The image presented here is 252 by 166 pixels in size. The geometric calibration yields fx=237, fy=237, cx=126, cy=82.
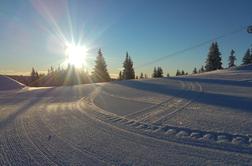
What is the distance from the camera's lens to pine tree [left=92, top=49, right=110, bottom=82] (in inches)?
1886

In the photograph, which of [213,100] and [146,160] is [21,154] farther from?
[213,100]

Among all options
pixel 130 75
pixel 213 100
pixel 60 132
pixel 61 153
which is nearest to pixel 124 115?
pixel 60 132

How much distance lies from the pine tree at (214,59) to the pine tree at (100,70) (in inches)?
846

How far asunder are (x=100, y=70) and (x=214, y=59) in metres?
23.8

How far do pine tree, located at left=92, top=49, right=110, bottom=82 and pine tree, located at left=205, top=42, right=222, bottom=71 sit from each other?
70.5 feet

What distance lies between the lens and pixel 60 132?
6203 mm

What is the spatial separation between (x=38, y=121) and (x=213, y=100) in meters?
6.71

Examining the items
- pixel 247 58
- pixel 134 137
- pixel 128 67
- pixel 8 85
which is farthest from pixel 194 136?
pixel 247 58

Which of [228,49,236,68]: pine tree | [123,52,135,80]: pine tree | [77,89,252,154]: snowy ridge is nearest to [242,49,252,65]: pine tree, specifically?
[228,49,236,68]: pine tree

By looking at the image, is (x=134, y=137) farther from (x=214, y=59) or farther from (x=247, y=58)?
(x=247, y=58)

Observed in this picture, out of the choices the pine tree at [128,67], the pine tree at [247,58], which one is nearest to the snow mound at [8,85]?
the pine tree at [128,67]

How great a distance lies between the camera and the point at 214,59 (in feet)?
A: 162

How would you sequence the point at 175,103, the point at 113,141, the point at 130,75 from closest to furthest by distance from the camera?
the point at 113,141 < the point at 175,103 < the point at 130,75

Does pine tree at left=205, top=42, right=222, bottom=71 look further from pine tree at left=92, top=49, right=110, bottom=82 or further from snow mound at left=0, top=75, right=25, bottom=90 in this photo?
snow mound at left=0, top=75, right=25, bottom=90
